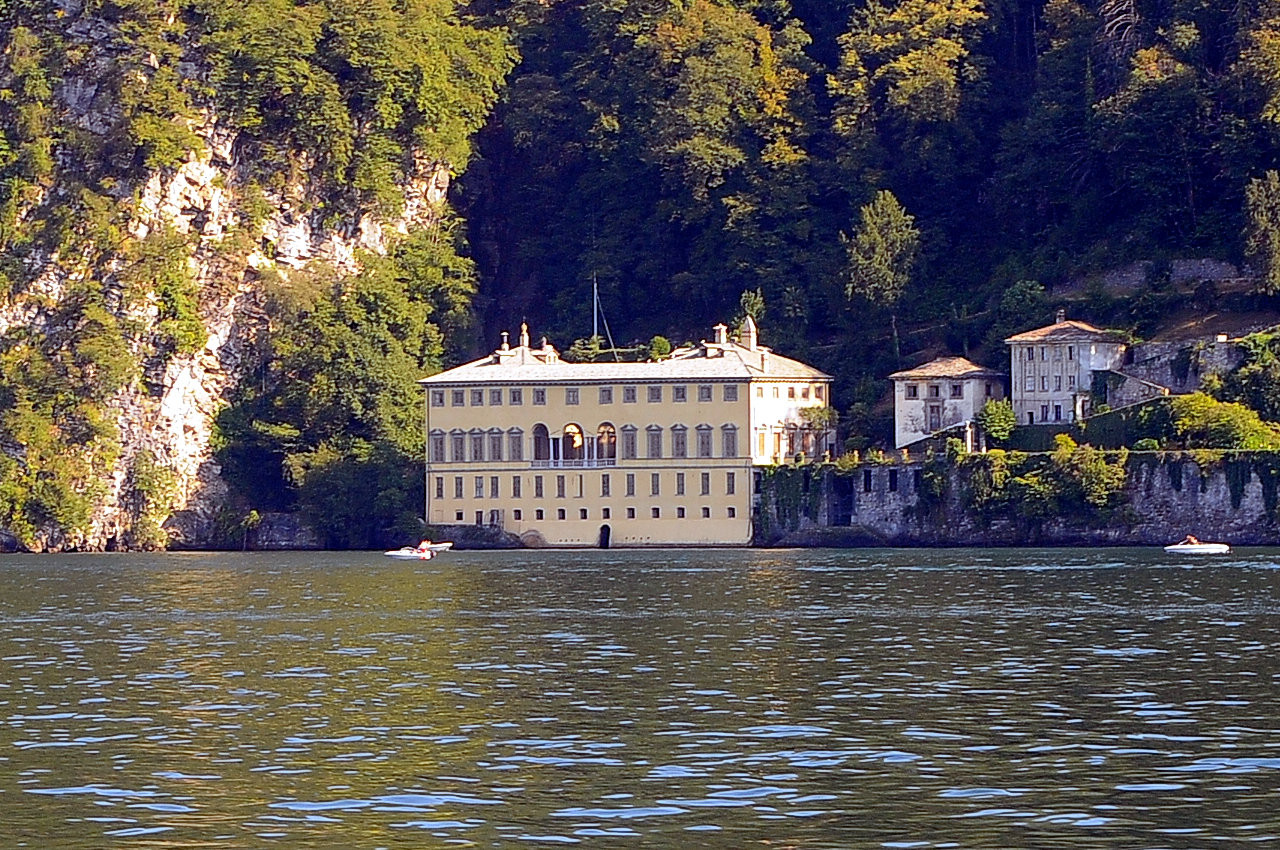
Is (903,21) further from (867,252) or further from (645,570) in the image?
(645,570)

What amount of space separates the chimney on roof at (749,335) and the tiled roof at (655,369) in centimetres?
A: 51

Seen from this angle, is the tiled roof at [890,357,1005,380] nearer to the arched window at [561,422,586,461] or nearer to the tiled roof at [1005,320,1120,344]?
the tiled roof at [1005,320,1120,344]

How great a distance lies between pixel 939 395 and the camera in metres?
122

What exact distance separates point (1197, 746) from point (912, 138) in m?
99.1

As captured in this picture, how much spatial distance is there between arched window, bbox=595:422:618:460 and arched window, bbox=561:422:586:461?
78cm

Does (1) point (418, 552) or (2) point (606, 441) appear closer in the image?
(1) point (418, 552)

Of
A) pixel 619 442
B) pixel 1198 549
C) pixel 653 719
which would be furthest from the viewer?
pixel 619 442

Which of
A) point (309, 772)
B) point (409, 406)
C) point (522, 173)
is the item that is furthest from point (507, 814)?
point (522, 173)

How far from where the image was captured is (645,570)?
96938mm

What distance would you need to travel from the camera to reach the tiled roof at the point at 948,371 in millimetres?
122062

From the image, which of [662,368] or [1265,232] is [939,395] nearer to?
[662,368]

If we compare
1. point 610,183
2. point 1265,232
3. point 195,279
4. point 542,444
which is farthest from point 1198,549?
point 195,279

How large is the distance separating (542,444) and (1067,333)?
25.7 meters

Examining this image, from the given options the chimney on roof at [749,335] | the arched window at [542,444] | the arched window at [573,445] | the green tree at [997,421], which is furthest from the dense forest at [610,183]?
the arched window at [573,445]
